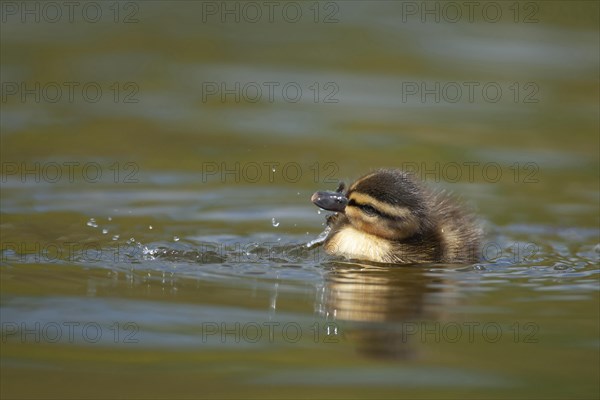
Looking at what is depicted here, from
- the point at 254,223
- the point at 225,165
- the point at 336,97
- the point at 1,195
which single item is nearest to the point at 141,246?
the point at 254,223

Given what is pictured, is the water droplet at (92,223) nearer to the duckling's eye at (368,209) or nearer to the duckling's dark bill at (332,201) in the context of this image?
the duckling's dark bill at (332,201)

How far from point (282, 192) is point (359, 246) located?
5.24ft

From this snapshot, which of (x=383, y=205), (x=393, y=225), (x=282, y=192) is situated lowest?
(x=393, y=225)

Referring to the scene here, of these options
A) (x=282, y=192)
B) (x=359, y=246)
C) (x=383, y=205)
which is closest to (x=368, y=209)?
(x=383, y=205)

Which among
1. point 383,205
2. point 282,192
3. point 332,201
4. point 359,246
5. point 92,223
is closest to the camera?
point 383,205

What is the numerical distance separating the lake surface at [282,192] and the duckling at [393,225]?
16 cm

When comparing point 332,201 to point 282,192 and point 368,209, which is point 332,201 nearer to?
point 368,209

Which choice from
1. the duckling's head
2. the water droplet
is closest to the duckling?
the duckling's head

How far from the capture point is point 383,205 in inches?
275

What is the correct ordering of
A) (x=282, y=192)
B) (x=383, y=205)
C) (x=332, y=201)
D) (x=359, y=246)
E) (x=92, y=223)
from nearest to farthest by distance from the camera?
1. (x=383, y=205)
2. (x=332, y=201)
3. (x=359, y=246)
4. (x=92, y=223)
5. (x=282, y=192)

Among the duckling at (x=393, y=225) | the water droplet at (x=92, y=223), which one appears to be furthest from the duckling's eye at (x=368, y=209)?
the water droplet at (x=92, y=223)

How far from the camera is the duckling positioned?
23.1 ft

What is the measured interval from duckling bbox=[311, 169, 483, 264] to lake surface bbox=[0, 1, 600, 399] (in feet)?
0.53

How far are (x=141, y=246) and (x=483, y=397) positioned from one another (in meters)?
2.88
